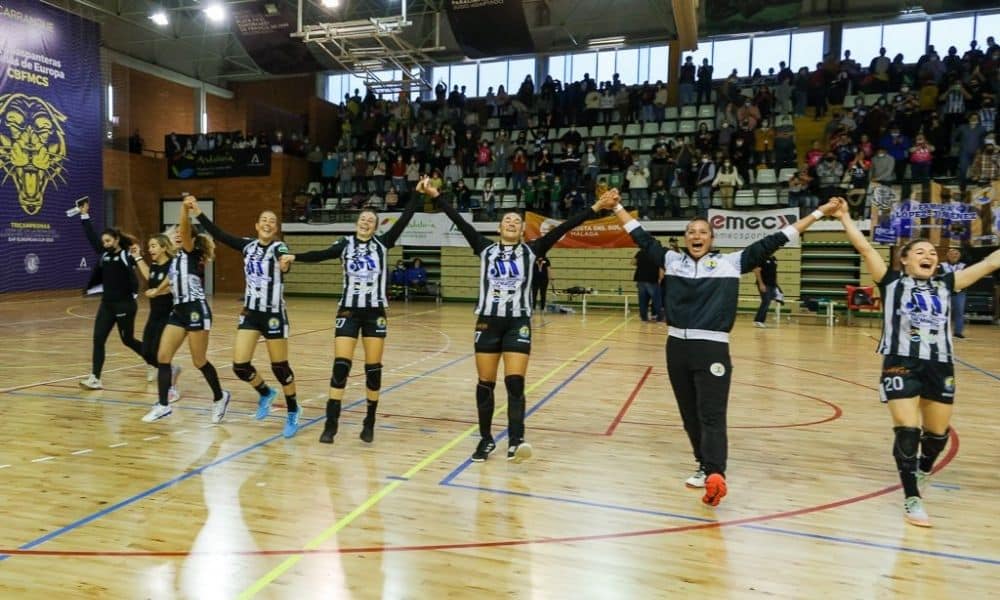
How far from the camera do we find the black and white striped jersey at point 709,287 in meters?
4.05

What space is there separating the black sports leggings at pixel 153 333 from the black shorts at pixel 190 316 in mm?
1099

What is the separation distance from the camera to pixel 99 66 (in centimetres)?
2225

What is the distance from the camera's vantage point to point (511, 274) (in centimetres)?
494

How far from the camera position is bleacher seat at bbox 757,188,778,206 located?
61.9 feet

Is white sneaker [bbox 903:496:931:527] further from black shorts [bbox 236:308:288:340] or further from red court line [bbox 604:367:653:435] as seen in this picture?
black shorts [bbox 236:308:288:340]

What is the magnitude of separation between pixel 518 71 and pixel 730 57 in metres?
8.97

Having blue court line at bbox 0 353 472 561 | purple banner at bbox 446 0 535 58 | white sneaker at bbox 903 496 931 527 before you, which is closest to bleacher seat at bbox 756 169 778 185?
purple banner at bbox 446 0 535 58

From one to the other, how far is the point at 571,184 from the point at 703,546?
18.2 m

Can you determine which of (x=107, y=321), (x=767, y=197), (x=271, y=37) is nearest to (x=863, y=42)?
(x=767, y=197)

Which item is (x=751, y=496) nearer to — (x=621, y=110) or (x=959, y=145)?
(x=959, y=145)

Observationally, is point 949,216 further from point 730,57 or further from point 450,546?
point 450,546

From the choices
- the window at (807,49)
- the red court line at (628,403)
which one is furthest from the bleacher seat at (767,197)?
the red court line at (628,403)

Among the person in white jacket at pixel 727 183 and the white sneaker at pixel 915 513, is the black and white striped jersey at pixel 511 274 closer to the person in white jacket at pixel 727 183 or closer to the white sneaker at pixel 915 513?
the white sneaker at pixel 915 513

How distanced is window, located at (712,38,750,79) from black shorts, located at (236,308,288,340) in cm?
2558
